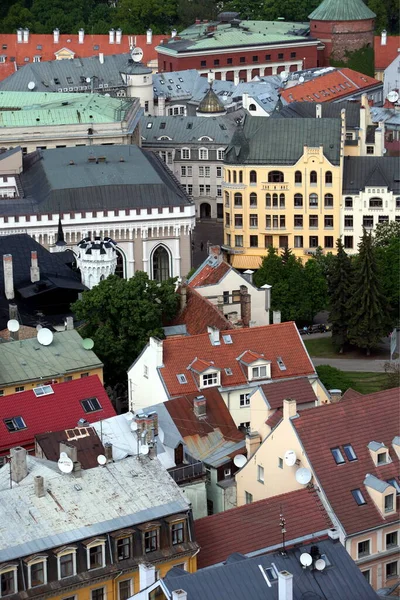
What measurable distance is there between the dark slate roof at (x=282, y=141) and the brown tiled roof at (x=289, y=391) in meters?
50.4

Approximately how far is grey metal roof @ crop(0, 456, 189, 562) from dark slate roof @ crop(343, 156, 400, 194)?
65.6 m

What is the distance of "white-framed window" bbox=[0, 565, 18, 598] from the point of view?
72750 mm

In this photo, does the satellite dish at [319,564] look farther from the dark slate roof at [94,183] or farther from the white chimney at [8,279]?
the dark slate roof at [94,183]

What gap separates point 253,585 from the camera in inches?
2827

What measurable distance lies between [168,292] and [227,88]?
85.8 m

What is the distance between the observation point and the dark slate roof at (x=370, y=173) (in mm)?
142625

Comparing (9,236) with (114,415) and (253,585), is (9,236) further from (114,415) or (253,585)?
(253,585)

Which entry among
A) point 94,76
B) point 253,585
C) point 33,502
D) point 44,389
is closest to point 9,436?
→ point 44,389

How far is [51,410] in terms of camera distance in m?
93.2

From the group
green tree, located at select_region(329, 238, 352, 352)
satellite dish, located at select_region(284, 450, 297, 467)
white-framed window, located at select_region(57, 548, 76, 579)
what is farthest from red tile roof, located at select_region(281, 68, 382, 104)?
white-framed window, located at select_region(57, 548, 76, 579)

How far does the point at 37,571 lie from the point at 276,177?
7372 cm

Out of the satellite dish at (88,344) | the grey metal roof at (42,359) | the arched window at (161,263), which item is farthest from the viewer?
the arched window at (161,263)

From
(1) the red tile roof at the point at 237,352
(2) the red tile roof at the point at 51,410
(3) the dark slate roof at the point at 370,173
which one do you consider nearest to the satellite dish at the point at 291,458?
(2) the red tile roof at the point at 51,410

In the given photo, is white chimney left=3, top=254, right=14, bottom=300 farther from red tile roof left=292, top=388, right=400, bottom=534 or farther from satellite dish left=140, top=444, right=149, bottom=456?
red tile roof left=292, top=388, right=400, bottom=534
